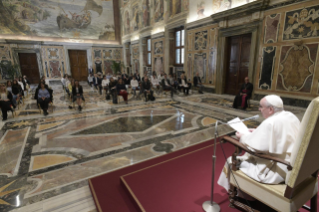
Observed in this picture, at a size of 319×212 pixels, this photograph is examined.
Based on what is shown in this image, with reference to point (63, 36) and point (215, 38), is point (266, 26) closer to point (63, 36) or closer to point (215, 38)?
point (215, 38)

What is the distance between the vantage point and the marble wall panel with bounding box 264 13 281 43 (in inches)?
244

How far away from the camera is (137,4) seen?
1431 cm

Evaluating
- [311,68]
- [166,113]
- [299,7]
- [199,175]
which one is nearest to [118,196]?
[199,175]

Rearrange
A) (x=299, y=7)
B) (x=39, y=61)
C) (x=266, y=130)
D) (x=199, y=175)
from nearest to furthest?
(x=266, y=130) < (x=199, y=175) < (x=299, y=7) < (x=39, y=61)

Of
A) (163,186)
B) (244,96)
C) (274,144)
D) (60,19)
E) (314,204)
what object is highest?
(60,19)

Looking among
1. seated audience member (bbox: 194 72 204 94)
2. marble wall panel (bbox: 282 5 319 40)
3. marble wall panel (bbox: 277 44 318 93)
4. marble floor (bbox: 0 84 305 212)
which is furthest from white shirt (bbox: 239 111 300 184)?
seated audience member (bbox: 194 72 204 94)

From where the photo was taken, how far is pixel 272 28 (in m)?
6.36

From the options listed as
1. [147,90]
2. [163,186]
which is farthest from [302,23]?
[163,186]

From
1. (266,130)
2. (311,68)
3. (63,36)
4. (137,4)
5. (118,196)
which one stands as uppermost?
(137,4)

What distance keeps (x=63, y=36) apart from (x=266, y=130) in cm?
1758

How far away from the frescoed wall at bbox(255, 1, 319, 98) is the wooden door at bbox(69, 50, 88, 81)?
14.6 m

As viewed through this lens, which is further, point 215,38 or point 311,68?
point 215,38

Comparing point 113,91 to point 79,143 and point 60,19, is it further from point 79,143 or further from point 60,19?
point 60,19

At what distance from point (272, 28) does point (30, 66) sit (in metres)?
16.8
